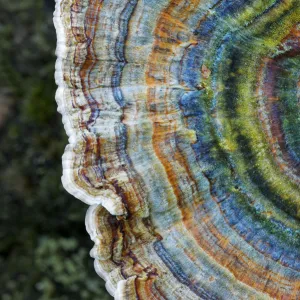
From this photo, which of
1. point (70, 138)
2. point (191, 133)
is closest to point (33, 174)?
point (70, 138)

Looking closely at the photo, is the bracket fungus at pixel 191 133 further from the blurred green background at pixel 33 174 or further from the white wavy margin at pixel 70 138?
the blurred green background at pixel 33 174

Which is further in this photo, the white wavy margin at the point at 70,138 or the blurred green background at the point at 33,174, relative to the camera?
the blurred green background at the point at 33,174

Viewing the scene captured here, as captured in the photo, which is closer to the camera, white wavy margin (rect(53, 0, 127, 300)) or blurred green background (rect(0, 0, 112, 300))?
white wavy margin (rect(53, 0, 127, 300))

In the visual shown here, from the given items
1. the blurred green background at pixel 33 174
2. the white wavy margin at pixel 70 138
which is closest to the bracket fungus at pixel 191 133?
the white wavy margin at pixel 70 138

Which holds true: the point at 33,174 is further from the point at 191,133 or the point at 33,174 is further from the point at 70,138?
the point at 191,133

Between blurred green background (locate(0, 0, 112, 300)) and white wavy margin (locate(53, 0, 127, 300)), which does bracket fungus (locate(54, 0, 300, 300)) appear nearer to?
white wavy margin (locate(53, 0, 127, 300))

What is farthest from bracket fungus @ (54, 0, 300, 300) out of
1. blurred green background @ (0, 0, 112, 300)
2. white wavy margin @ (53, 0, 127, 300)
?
blurred green background @ (0, 0, 112, 300)
